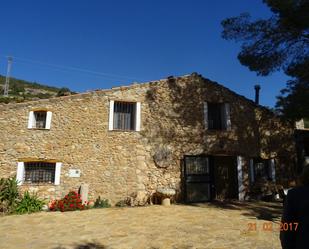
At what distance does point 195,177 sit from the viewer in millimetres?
12133

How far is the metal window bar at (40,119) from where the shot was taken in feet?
35.3

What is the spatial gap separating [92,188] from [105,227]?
11.6ft

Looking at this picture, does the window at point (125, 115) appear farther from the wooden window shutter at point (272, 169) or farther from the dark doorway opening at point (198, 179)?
the wooden window shutter at point (272, 169)

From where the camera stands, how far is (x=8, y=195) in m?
9.53

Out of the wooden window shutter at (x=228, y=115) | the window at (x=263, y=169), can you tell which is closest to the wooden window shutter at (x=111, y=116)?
the wooden window shutter at (x=228, y=115)

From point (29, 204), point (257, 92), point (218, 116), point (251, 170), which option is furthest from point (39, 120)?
point (257, 92)

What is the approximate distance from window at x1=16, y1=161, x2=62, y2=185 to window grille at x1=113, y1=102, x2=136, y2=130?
9.81 ft

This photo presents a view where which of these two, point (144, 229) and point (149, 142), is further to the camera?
point (149, 142)

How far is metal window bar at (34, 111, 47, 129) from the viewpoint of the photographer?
10.8 m

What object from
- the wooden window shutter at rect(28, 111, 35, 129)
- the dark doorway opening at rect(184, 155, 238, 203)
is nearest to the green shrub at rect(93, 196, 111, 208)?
the dark doorway opening at rect(184, 155, 238, 203)

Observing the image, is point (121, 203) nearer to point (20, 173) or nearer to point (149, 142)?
point (149, 142)

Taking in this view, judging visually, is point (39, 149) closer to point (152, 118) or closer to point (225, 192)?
point (152, 118)

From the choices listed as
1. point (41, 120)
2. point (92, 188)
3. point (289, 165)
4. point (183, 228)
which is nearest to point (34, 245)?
point (183, 228)

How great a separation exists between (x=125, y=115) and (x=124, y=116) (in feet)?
0.21
